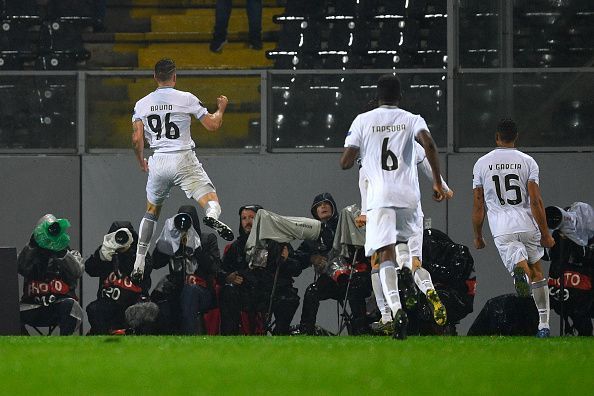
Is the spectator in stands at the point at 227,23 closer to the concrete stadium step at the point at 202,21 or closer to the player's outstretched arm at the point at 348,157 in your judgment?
the concrete stadium step at the point at 202,21

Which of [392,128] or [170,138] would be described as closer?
[392,128]

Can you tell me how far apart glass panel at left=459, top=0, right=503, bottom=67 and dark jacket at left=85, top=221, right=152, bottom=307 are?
172 inches

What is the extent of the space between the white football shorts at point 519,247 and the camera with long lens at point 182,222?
3120 millimetres

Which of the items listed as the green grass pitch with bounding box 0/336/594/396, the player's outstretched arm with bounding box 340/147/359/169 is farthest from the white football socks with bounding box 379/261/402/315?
the player's outstretched arm with bounding box 340/147/359/169

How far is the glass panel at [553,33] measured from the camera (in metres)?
15.6

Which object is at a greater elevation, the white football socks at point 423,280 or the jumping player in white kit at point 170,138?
the jumping player in white kit at point 170,138

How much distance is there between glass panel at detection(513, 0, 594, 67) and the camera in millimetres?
15617

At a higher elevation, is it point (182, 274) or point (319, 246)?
point (319, 246)

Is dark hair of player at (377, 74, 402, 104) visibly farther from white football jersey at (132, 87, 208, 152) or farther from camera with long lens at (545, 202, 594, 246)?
camera with long lens at (545, 202, 594, 246)

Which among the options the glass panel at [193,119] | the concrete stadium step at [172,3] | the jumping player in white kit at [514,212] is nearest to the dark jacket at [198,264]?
the glass panel at [193,119]

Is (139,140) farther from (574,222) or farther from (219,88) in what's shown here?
(574,222)

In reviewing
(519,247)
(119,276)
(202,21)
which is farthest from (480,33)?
(202,21)

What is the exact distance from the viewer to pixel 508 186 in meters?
12.5

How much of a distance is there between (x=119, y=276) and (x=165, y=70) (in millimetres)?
2128
